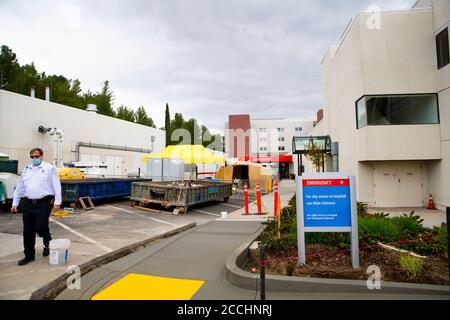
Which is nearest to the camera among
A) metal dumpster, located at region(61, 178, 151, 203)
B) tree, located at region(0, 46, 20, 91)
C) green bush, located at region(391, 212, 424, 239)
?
green bush, located at region(391, 212, 424, 239)

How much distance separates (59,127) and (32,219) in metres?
23.0

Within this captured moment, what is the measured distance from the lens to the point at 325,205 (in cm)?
516

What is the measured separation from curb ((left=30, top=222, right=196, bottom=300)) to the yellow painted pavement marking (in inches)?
26.6

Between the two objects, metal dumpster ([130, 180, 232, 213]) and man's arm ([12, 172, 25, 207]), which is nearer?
man's arm ([12, 172, 25, 207])

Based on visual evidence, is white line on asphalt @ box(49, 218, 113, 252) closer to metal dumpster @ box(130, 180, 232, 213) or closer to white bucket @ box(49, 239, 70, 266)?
white bucket @ box(49, 239, 70, 266)

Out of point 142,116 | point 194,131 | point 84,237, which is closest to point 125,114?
point 142,116

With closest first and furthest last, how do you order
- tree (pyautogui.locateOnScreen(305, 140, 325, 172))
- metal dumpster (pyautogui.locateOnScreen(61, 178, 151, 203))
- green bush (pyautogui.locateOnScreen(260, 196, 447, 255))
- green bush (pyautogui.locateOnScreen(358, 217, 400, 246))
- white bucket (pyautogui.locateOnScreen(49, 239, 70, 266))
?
white bucket (pyautogui.locateOnScreen(49, 239, 70, 266)), green bush (pyautogui.locateOnScreen(260, 196, 447, 255)), green bush (pyautogui.locateOnScreen(358, 217, 400, 246)), metal dumpster (pyautogui.locateOnScreen(61, 178, 151, 203)), tree (pyautogui.locateOnScreen(305, 140, 325, 172))

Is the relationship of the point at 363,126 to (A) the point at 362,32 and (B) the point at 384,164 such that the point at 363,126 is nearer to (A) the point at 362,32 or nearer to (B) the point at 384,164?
(B) the point at 384,164

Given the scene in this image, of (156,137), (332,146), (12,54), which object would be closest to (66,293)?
(332,146)

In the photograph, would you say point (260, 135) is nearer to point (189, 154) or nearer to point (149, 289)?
point (189, 154)

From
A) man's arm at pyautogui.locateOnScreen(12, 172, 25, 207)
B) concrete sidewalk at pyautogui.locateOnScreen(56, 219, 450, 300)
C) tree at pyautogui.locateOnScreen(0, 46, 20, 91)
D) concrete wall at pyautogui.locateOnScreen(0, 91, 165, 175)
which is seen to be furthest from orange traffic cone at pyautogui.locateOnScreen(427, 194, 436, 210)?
tree at pyautogui.locateOnScreen(0, 46, 20, 91)

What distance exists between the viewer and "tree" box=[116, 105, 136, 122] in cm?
6374

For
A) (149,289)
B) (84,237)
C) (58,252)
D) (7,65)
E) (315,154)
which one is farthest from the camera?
(7,65)
